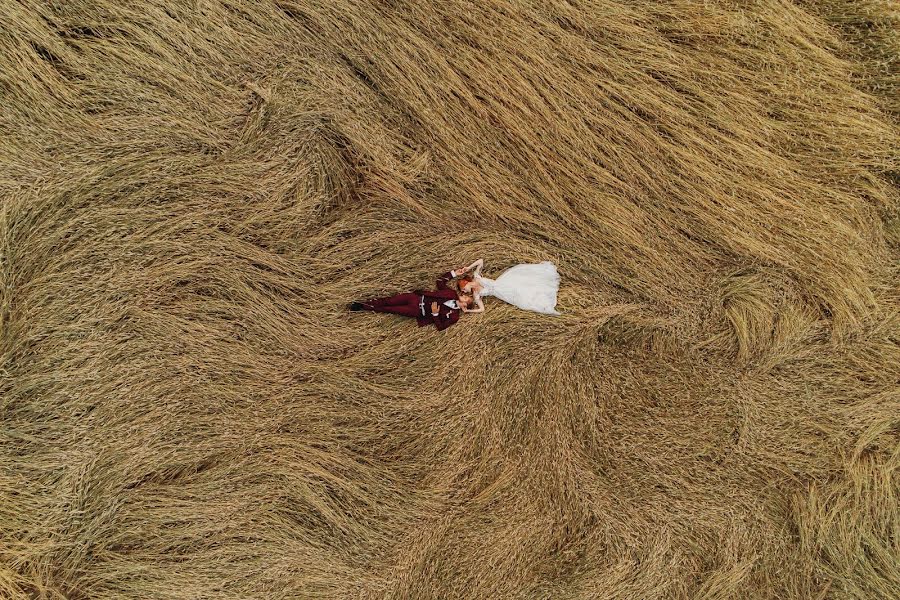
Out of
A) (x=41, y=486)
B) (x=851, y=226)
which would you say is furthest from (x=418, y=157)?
(x=41, y=486)

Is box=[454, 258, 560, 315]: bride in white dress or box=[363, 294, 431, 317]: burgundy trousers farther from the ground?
box=[454, 258, 560, 315]: bride in white dress

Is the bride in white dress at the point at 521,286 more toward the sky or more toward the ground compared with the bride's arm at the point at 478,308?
more toward the sky

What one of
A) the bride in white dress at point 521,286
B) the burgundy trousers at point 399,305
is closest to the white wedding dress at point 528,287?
the bride in white dress at point 521,286

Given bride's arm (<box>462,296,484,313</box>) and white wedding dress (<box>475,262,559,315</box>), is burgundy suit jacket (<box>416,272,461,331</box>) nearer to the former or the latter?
bride's arm (<box>462,296,484,313</box>)

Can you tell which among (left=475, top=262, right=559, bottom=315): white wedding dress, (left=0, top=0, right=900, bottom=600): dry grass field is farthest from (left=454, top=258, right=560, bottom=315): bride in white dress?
(left=0, top=0, right=900, bottom=600): dry grass field

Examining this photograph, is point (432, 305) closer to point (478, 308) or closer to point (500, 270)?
point (478, 308)

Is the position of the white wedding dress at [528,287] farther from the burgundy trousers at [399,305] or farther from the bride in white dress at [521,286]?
the burgundy trousers at [399,305]

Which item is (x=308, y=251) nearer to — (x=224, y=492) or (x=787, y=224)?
(x=224, y=492)
